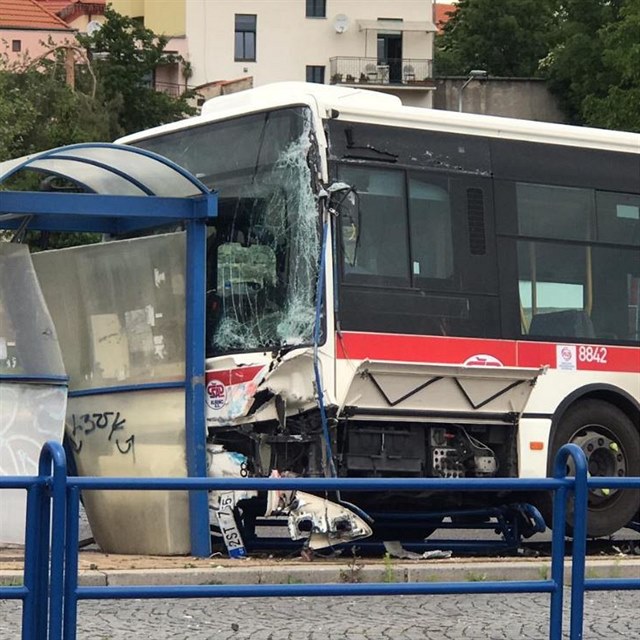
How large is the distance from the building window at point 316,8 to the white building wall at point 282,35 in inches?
8.3

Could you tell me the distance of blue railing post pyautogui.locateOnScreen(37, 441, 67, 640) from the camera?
611 centimetres

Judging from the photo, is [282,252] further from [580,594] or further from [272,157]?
[580,594]

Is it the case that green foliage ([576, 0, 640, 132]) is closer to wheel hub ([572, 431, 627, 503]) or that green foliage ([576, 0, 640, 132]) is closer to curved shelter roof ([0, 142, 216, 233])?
wheel hub ([572, 431, 627, 503])

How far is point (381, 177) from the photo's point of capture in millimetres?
11836

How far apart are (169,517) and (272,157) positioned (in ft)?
9.08

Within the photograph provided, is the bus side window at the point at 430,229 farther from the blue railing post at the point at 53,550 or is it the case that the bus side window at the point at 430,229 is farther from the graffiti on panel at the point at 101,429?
the blue railing post at the point at 53,550

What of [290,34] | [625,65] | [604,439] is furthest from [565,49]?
[604,439]

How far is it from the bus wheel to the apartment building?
212 ft

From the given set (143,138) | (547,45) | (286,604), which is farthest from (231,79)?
(286,604)

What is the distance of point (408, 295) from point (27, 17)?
3057 inches

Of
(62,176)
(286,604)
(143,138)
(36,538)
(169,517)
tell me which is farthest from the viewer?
(143,138)

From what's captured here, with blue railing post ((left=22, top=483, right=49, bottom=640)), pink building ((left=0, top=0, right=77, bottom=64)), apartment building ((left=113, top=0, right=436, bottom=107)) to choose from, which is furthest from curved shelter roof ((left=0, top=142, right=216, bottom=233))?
pink building ((left=0, top=0, right=77, bottom=64))

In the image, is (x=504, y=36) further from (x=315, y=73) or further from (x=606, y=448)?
(x=606, y=448)

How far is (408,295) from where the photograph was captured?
1182cm
